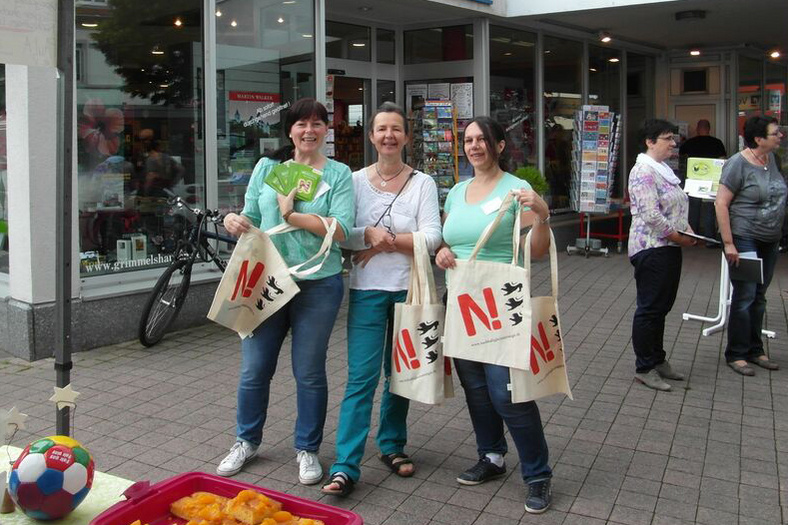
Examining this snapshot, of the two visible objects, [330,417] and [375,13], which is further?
[375,13]

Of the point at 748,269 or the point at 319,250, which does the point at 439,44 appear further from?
the point at 319,250

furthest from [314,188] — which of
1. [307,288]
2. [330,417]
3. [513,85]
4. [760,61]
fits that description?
[760,61]

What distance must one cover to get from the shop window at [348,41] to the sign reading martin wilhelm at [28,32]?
8.21 metres

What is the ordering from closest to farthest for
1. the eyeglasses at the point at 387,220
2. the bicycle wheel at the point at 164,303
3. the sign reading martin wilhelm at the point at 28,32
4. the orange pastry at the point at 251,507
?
1. the orange pastry at the point at 251,507
2. the sign reading martin wilhelm at the point at 28,32
3. the eyeglasses at the point at 387,220
4. the bicycle wheel at the point at 164,303

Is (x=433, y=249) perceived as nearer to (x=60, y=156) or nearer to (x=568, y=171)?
(x=60, y=156)

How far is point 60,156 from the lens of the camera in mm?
2969

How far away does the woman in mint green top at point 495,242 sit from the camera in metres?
3.65

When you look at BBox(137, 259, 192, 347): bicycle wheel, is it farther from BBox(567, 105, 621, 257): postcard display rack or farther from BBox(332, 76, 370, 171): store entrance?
BBox(567, 105, 621, 257): postcard display rack

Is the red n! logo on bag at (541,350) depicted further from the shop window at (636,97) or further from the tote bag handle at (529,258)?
the shop window at (636,97)

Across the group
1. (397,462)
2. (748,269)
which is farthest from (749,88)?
(397,462)

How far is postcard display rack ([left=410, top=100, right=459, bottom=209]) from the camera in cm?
1127

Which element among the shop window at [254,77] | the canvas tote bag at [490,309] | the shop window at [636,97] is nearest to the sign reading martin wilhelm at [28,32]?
the canvas tote bag at [490,309]

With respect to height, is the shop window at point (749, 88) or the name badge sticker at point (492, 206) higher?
the shop window at point (749, 88)

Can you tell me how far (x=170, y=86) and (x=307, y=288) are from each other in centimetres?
431
